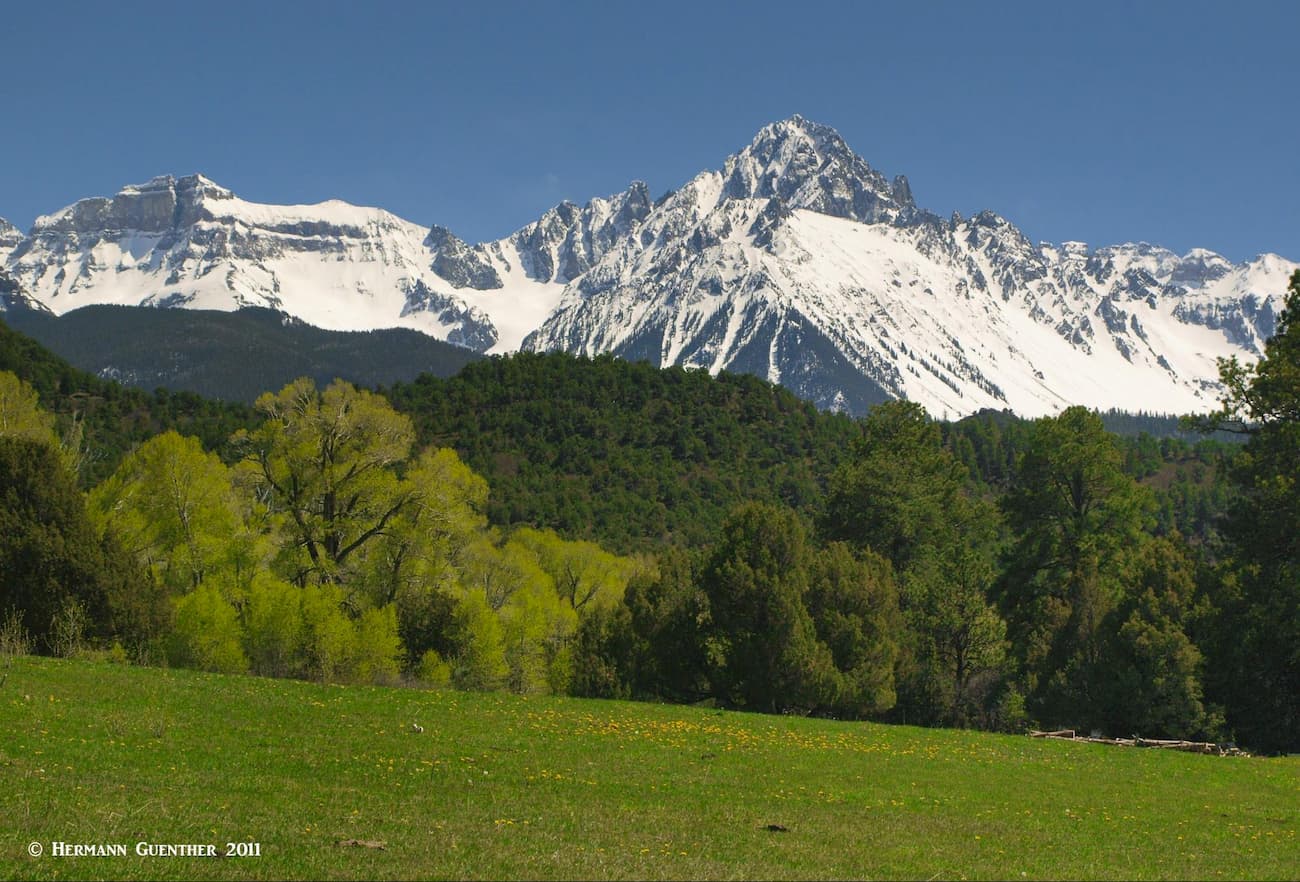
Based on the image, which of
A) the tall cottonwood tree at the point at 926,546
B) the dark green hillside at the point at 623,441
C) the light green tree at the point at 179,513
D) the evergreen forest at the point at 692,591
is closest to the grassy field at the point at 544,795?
the evergreen forest at the point at 692,591

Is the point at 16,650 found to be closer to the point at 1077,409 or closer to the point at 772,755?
the point at 772,755

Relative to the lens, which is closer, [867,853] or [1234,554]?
[867,853]

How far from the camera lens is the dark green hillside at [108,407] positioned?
99.3 meters

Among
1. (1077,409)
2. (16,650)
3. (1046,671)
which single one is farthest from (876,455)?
(16,650)

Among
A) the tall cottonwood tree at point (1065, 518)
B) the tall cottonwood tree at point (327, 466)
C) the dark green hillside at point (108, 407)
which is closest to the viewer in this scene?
the tall cottonwood tree at point (327, 466)

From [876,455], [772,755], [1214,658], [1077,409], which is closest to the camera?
[772,755]

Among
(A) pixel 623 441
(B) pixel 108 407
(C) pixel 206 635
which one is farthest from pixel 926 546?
(A) pixel 623 441

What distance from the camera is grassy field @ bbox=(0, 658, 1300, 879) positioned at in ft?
48.9

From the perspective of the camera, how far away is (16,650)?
30.6m

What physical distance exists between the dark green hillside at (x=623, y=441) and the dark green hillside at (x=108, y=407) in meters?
24.6

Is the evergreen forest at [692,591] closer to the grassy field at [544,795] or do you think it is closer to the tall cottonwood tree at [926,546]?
the tall cottonwood tree at [926,546]

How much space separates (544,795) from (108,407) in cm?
10169

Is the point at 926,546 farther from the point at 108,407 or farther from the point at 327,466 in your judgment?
the point at 108,407

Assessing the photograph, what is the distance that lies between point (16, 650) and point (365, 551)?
1606 centimetres
